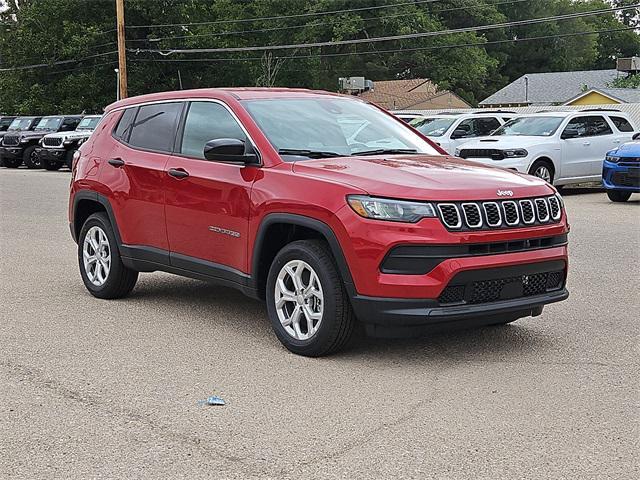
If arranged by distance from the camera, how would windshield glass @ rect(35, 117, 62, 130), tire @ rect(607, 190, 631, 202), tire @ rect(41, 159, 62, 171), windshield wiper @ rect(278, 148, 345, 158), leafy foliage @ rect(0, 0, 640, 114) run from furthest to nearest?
leafy foliage @ rect(0, 0, 640, 114) < windshield glass @ rect(35, 117, 62, 130) < tire @ rect(41, 159, 62, 171) < tire @ rect(607, 190, 631, 202) < windshield wiper @ rect(278, 148, 345, 158)

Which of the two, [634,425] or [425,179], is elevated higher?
[425,179]

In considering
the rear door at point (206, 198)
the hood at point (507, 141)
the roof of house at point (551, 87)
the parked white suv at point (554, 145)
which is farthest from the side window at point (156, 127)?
the roof of house at point (551, 87)

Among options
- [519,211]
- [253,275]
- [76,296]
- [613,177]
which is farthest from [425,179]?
[613,177]

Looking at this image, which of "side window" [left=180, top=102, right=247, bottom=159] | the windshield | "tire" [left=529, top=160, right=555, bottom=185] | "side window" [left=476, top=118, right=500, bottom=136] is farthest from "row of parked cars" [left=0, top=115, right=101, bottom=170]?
"side window" [left=180, top=102, right=247, bottom=159]

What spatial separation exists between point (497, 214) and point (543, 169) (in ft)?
43.6

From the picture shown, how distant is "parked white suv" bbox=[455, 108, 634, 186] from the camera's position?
18266 millimetres

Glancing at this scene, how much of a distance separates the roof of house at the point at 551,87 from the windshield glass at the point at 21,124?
38158mm

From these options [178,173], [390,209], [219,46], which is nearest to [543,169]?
[178,173]

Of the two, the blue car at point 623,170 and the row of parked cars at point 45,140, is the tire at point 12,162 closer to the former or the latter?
the row of parked cars at point 45,140

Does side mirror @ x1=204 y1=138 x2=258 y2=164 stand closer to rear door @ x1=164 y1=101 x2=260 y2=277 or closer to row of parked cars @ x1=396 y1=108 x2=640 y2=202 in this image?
rear door @ x1=164 y1=101 x2=260 y2=277

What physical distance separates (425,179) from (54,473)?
9.41ft

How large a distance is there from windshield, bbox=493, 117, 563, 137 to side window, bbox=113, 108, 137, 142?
12746mm

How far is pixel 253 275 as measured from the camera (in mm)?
6395

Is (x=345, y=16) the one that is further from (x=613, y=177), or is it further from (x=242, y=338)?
(x=242, y=338)
